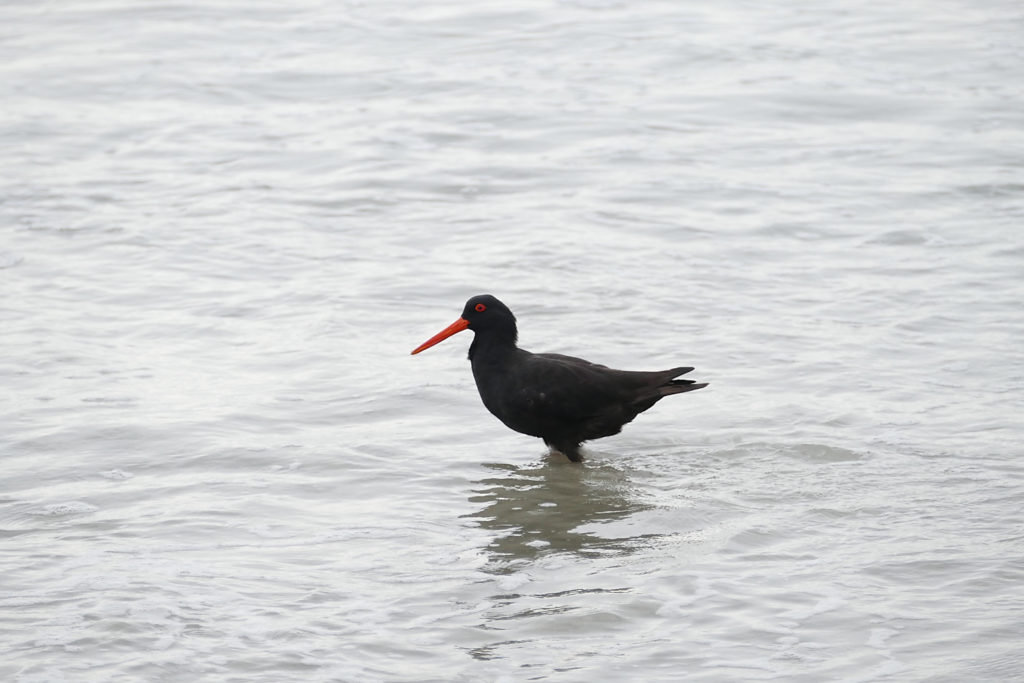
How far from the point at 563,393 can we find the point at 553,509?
84 centimetres

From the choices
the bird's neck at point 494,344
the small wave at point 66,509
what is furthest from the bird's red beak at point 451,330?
the small wave at point 66,509

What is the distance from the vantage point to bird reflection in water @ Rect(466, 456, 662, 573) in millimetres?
6305

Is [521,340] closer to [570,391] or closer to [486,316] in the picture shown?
[486,316]

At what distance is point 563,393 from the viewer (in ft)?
24.6

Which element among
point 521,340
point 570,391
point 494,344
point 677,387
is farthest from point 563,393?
point 521,340

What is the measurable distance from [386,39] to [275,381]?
10.2m

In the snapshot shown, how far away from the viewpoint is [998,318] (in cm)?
939

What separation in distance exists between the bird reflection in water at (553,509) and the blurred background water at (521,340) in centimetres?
3

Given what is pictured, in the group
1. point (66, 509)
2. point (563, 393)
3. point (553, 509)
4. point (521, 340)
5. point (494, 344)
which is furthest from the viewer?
point (521, 340)

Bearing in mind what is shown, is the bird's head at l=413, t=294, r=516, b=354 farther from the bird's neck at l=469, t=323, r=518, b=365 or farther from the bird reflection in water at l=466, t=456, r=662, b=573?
the bird reflection in water at l=466, t=456, r=662, b=573

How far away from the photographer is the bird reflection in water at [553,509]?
20.7 ft

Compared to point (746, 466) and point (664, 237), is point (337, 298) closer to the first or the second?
point (664, 237)

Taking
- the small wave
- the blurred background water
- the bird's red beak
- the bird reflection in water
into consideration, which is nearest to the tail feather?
the blurred background water

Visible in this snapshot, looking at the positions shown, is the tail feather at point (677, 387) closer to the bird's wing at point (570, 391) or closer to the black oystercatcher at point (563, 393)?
the black oystercatcher at point (563, 393)
